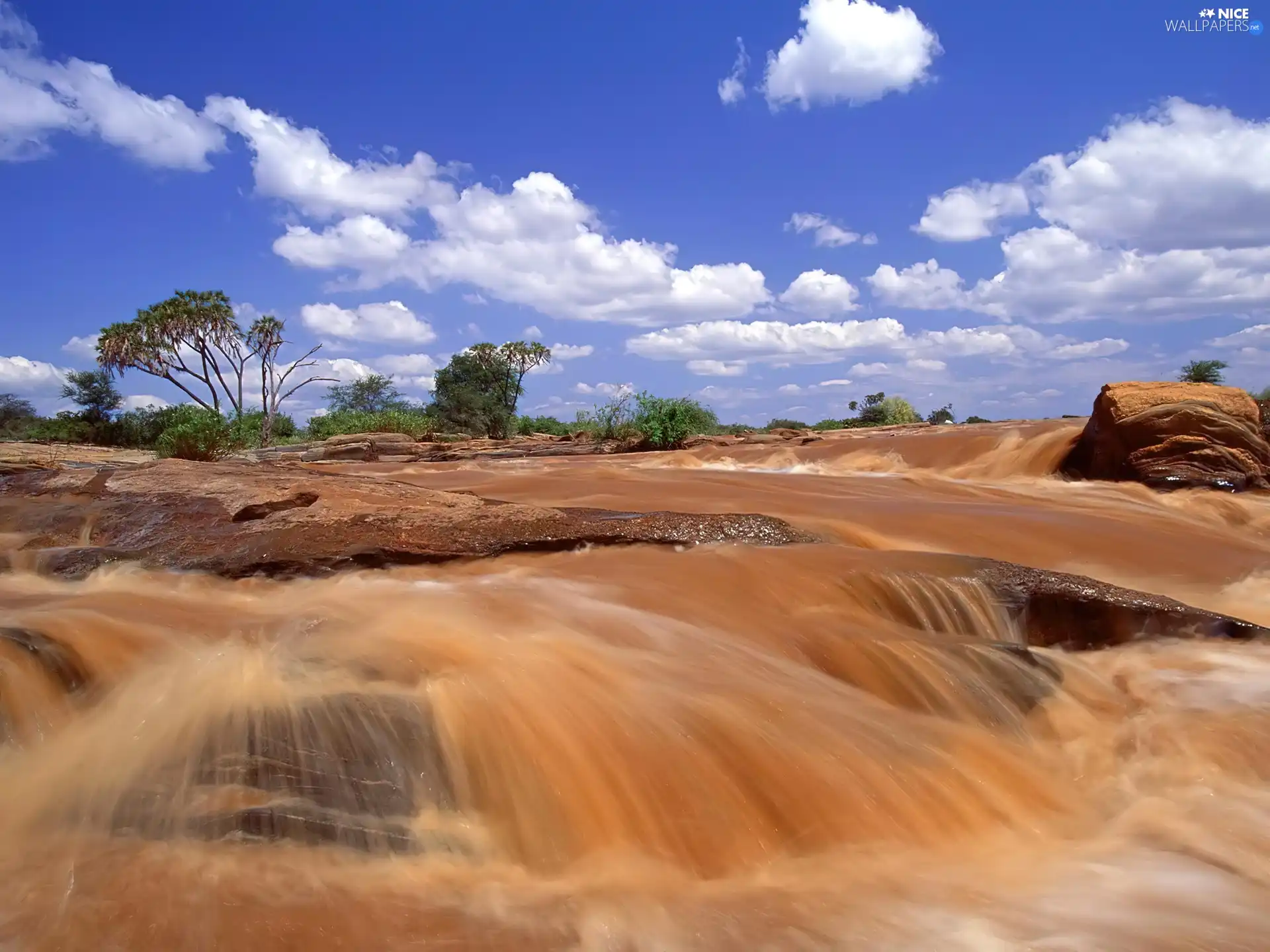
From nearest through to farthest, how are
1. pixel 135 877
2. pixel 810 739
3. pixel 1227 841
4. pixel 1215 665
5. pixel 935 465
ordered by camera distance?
pixel 135 877, pixel 1227 841, pixel 810 739, pixel 1215 665, pixel 935 465

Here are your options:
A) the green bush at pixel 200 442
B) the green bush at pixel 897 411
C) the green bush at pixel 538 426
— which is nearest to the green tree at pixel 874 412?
the green bush at pixel 897 411

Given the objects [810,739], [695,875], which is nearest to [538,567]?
[810,739]

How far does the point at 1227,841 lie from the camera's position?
270cm

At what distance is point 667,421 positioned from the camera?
68.3 feet

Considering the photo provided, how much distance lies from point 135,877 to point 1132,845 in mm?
3073

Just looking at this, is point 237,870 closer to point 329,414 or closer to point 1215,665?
point 1215,665

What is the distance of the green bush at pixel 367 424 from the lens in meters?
26.5

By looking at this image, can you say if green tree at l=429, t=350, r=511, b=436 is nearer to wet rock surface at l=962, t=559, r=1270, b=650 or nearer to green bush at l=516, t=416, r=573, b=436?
green bush at l=516, t=416, r=573, b=436

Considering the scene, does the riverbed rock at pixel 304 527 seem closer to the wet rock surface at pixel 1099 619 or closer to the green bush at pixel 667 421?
the wet rock surface at pixel 1099 619

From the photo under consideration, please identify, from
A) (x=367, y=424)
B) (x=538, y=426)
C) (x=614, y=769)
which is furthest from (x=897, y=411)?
(x=614, y=769)

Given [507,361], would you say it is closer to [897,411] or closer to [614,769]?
[897,411]

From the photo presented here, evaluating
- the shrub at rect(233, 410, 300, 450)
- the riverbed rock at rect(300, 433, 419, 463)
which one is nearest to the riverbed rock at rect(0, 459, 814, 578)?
the riverbed rock at rect(300, 433, 419, 463)

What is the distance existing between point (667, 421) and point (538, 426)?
540 inches

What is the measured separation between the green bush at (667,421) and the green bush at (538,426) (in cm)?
975
